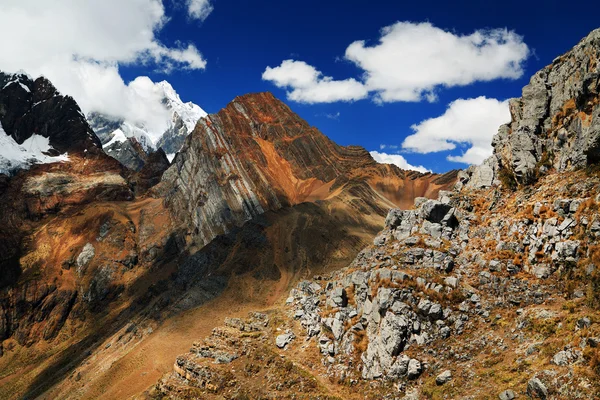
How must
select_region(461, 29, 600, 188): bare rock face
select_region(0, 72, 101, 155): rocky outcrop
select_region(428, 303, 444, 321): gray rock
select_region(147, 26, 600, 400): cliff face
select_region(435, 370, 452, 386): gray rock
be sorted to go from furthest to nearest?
select_region(0, 72, 101, 155): rocky outcrop < select_region(461, 29, 600, 188): bare rock face < select_region(428, 303, 444, 321): gray rock < select_region(435, 370, 452, 386): gray rock < select_region(147, 26, 600, 400): cliff face

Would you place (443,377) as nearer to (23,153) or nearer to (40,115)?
(23,153)

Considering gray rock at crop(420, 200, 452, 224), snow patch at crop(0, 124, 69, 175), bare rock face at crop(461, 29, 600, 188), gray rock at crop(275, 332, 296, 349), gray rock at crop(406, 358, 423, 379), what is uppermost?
snow patch at crop(0, 124, 69, 175)

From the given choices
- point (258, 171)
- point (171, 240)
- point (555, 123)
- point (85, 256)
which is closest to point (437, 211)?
point (555, 123)

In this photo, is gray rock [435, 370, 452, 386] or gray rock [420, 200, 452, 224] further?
gray rock [420, 200, 452, 224]

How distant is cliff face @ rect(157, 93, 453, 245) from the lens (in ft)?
353

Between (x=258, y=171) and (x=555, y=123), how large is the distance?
8621cm

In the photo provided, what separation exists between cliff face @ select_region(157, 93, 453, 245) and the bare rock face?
233 feet

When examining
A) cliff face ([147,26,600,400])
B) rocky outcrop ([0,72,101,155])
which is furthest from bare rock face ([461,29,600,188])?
rocky outcrop ([0,72,101,155])

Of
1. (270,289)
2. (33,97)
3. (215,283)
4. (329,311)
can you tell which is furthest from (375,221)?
(33,97)

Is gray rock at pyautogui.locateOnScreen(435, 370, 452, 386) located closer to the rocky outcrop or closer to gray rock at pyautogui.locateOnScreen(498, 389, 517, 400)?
gray rock at pyautogui.locateOnScreen(498, 389, 517, 400)

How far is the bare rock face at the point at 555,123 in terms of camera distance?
106ft

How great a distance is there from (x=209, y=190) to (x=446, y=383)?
9311cm

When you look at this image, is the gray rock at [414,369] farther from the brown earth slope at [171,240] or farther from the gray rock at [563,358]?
the brown earth slope at [171,240]

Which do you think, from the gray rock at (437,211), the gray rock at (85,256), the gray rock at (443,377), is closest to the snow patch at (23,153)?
the gray rock at (85,256)
